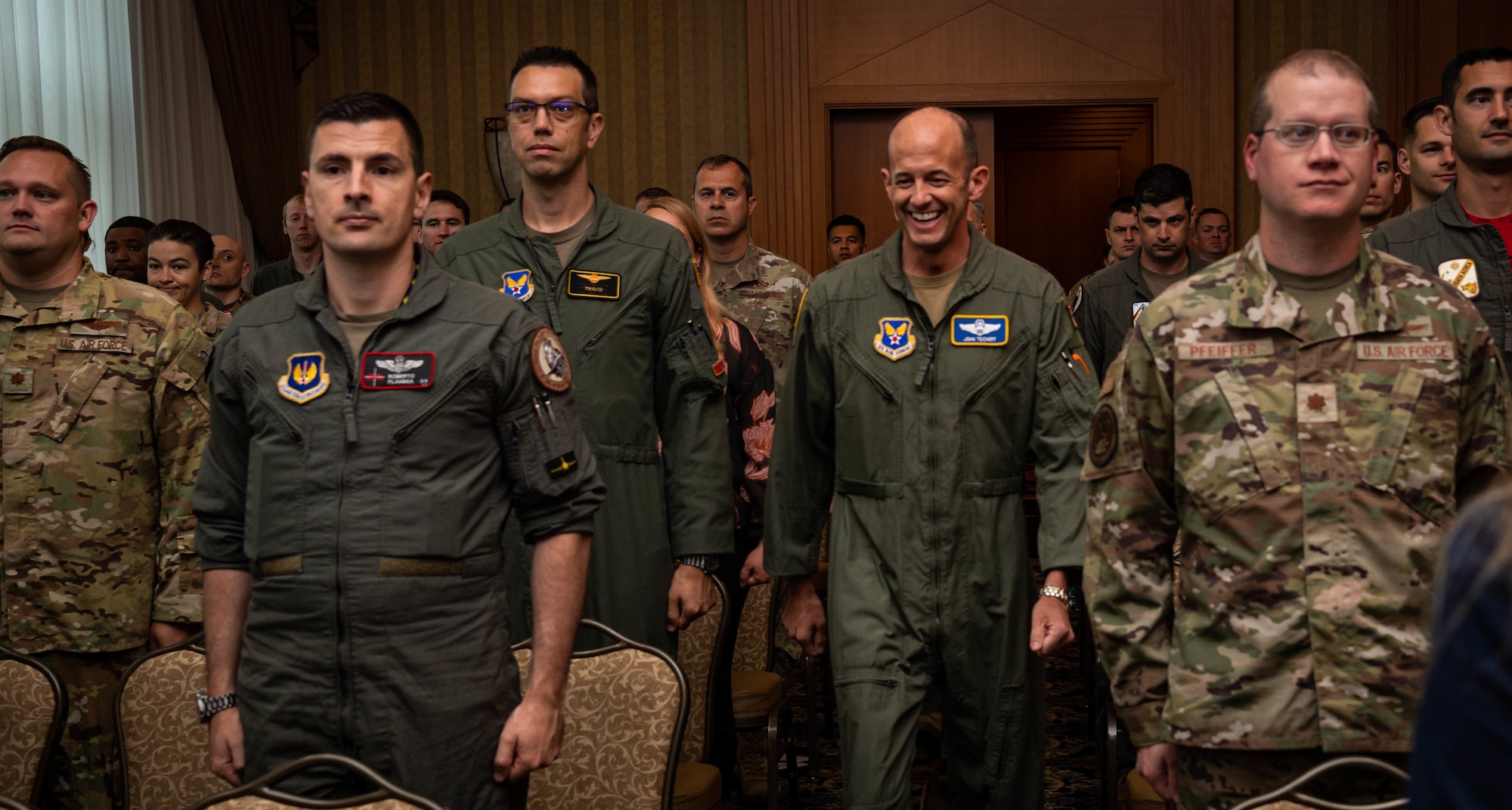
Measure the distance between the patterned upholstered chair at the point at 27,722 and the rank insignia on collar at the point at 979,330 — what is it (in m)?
1.84

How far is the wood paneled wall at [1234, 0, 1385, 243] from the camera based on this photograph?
28.2 ft

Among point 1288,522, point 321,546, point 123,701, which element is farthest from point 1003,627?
point 123,701

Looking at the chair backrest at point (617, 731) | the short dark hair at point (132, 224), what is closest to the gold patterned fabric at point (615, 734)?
the chair backrest at point (617, 731)

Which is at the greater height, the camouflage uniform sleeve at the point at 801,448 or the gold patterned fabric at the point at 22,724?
the camouflage uniform sleeve at the point at 801,448

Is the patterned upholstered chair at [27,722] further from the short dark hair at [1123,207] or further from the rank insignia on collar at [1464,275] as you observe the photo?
the short dark hair at [1123,207]

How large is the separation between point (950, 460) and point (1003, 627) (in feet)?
1.19

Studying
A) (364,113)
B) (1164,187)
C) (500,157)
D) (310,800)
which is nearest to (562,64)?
(364,113)

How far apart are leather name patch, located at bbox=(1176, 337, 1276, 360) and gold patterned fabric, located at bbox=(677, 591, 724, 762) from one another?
143 cm

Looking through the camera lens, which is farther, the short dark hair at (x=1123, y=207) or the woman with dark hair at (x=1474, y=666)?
the short dark hair at (x=1123, y=207)

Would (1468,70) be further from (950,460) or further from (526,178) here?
(526,178)

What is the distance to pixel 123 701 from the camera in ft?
8.51

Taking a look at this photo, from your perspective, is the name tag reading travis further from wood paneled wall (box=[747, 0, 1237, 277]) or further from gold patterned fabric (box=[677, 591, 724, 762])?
wood paneled wall (box=[747, 0, 1237, 277])

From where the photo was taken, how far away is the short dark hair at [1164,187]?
16.5 feet

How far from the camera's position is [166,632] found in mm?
3127
